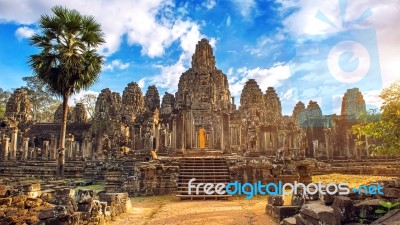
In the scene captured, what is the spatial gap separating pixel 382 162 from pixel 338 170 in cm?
435

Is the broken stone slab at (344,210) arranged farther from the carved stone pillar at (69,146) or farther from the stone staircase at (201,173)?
the carved stone pillar at (69,146)

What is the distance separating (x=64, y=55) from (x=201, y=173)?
895cm

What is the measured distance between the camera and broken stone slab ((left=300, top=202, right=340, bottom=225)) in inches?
217

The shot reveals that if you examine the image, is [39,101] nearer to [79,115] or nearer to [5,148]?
[79,115]

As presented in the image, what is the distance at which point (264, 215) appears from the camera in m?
8.66

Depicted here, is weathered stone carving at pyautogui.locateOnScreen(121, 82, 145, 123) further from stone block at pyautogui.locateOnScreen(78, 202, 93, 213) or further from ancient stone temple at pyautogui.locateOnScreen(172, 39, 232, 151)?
stone block at pyautogui.locateOnScreen(78, 202, 93, 213)

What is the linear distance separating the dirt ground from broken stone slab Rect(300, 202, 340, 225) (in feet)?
5.16

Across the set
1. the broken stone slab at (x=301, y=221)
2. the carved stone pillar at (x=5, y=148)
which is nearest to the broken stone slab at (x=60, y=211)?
the broken stone slab at (x=301, y=221)

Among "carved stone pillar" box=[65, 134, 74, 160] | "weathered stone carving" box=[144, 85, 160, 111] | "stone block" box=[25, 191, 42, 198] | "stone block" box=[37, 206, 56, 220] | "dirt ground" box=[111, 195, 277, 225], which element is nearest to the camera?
"stone block" box=[37, 206, 56, 220]

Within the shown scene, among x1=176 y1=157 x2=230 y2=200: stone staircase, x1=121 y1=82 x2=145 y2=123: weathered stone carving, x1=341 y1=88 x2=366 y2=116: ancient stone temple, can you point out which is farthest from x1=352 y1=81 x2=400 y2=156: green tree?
x1=121 y1=82 x2=145 y2=123: weathered stone carving

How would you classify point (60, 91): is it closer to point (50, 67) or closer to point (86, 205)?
point (50, 67)

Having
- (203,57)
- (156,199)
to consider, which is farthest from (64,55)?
(203,57)

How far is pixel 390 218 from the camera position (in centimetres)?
506

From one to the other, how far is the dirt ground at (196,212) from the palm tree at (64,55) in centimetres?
741
